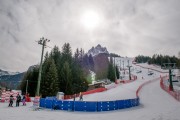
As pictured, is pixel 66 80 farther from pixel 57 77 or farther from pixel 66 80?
pixel 57 77

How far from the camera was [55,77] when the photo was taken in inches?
2324

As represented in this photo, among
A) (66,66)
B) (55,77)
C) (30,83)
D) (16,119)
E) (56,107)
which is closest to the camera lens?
(16,119)

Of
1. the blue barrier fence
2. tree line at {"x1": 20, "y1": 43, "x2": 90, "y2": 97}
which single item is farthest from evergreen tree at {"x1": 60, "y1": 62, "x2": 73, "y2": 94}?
the blue barrier fence

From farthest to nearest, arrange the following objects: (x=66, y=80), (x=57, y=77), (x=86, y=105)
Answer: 1. (x=66, y=80)
2. (x=57, y=77)
3. (x=86, y=105)

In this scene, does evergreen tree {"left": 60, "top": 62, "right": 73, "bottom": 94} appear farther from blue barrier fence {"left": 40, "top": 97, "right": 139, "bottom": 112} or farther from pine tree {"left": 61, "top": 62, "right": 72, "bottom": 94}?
blue barrier fence {"left": 40, "top": 97, "right": 139, "bottom": 112}

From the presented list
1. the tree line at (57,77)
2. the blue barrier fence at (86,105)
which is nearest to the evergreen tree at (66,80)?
the tree line at (57,77)

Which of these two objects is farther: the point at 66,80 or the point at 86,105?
the point at 66,80

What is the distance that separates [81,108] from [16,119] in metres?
8.50

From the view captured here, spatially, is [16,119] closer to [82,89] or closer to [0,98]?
[0,98]

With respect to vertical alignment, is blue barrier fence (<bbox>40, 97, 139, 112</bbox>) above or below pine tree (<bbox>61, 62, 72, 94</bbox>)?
below

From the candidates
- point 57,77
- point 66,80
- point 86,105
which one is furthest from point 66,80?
point 86,105

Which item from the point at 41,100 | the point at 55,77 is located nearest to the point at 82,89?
the point at 55,77

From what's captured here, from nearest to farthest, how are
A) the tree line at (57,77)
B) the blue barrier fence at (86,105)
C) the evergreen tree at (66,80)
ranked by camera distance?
the blue barrier fence at (86,105) → the tree line at (57,77) → the evergreen tree at (66,80)

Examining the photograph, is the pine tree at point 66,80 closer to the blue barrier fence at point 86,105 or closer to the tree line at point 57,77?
the tree line at point 57,77
